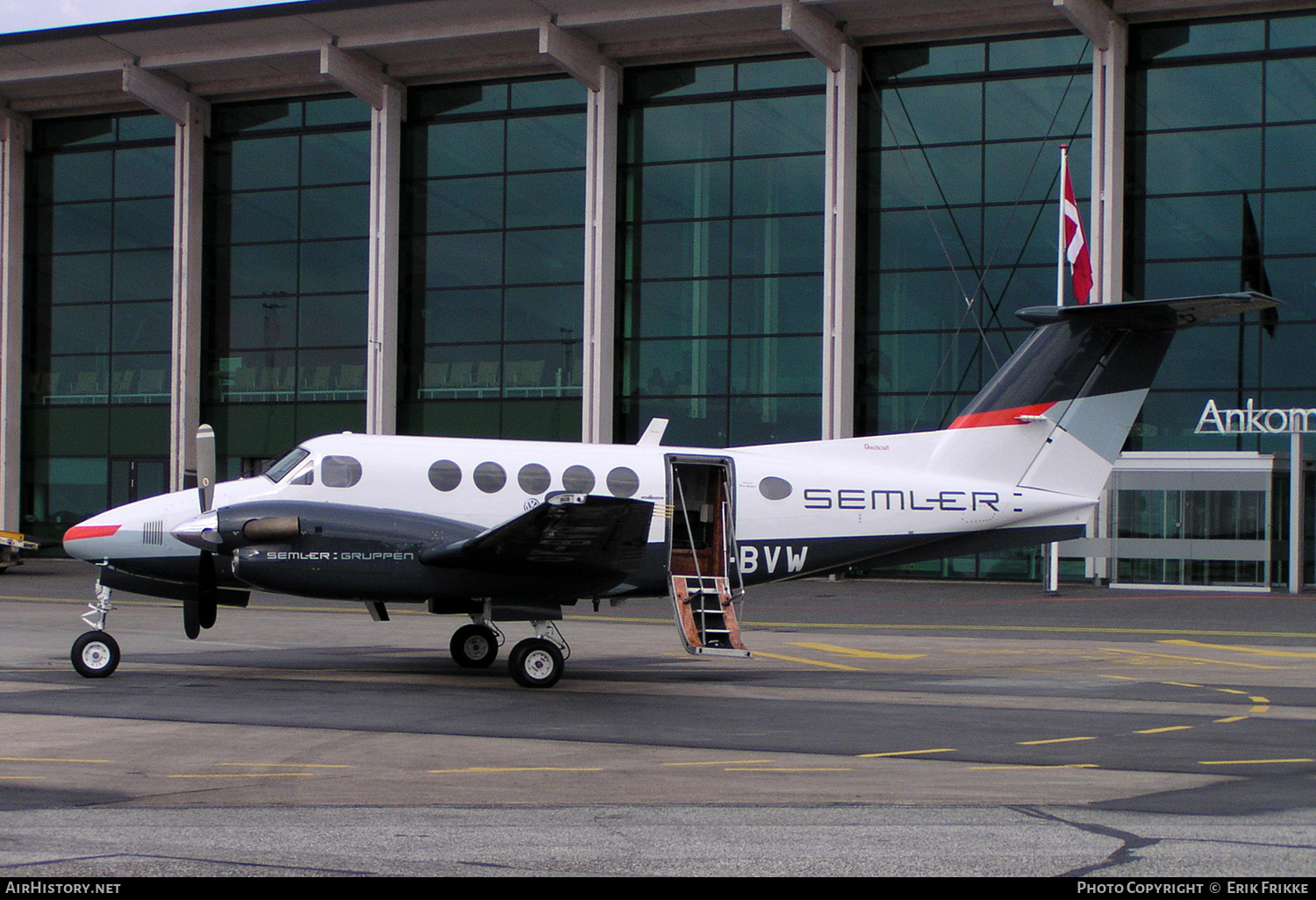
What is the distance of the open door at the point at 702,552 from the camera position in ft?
47.6

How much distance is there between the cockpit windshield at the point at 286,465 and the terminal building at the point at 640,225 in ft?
64.5

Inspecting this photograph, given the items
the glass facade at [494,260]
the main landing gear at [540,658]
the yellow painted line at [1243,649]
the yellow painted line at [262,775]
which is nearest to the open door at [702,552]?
the main landing gear at [540,658]

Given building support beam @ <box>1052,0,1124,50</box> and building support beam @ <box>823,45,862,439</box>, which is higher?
building support beam @ <box>1052,0,1124,50</box>

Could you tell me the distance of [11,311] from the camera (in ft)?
132

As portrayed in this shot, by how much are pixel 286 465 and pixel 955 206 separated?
23.2 meters

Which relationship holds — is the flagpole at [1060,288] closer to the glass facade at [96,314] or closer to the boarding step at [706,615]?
the boarding step at [706,615]

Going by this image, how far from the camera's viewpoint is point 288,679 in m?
14.7

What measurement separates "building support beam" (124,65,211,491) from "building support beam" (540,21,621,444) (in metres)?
12.2

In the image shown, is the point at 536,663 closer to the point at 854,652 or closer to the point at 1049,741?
the point at 1049,741

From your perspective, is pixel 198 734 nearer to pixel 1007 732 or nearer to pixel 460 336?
pixel 1007 732

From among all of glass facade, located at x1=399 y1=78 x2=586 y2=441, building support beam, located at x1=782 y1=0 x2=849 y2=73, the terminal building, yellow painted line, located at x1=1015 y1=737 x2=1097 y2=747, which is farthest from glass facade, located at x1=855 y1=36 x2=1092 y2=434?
yellow painted line, located at x1=1015 y1=737 x2=1097 y2=747

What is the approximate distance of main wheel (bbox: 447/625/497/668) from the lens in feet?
53.2

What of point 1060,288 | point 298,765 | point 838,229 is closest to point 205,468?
point 298,765

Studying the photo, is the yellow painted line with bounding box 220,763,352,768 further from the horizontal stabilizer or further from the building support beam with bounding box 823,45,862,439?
the building support beam with bounding box 823,45,862,439
